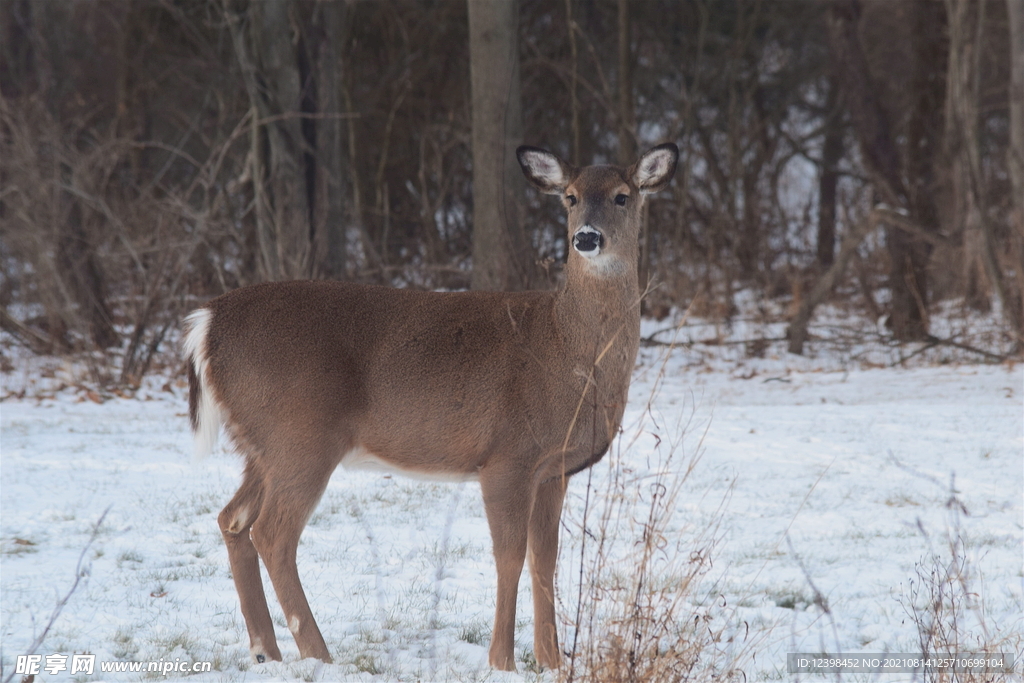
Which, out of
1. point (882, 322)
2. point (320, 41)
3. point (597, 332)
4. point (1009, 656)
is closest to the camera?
point (1009, 656)

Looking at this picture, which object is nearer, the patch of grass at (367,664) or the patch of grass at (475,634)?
the patch of grass at (367,664)

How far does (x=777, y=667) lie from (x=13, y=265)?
1141cm

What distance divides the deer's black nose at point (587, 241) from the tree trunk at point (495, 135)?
17.7ft

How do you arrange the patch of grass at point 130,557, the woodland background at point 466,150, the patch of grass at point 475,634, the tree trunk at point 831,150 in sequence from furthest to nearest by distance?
1. the tree trunk at point 831,150
2. the woodland background at point 466,150
3. the patch of grass at point 130,557
4. the patch of grass at point 475,634

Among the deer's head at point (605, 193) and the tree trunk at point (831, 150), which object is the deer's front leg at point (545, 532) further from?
the tree trunk at point (831, 150)

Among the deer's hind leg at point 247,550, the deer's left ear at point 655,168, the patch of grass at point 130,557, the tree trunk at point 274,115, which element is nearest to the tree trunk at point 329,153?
the tree trunk at point 274,115

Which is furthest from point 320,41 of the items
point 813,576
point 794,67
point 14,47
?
point 794,67

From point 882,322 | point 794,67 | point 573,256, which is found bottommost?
point 882,322

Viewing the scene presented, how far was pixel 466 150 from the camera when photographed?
16766 mm

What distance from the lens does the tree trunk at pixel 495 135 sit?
979cm

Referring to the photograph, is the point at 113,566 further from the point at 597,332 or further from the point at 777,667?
the point at 777,667

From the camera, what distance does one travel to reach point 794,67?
67.1ft

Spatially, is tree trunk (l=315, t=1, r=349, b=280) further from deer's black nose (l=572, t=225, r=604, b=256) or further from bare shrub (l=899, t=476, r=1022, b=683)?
bare shrub (l=899, t=476, r=1022, b=683)

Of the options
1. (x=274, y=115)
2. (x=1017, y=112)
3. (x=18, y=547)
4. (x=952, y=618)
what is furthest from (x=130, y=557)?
(x=1017, y=112)
